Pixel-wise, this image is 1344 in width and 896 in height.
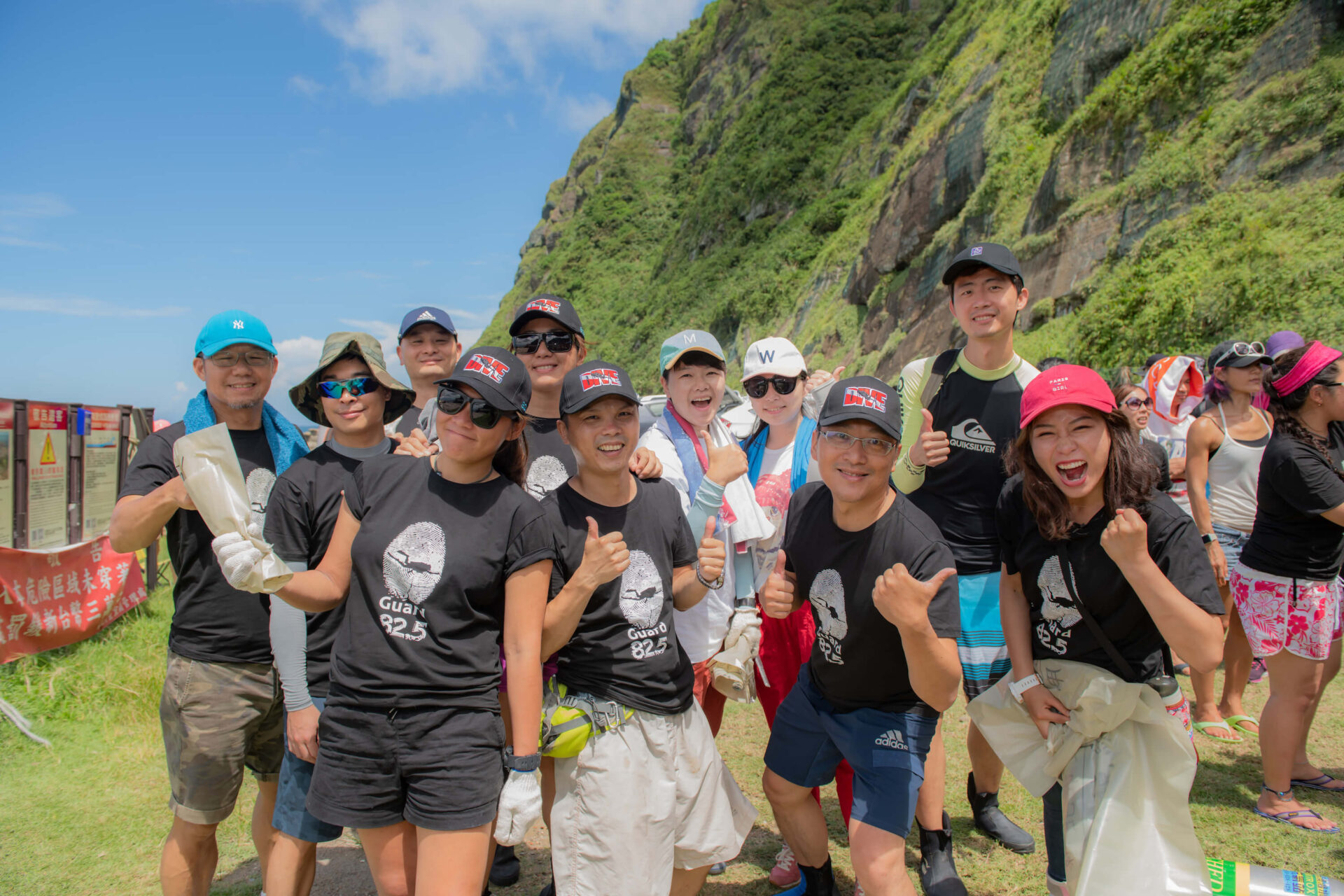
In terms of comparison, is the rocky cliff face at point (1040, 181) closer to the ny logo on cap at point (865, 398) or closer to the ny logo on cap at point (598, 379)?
the ny logo on cap at point (865, 398)

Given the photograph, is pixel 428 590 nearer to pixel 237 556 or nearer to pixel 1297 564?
pixel 237 556

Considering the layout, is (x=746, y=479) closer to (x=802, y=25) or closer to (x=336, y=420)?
(x=336, y=420)

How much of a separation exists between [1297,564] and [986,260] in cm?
243

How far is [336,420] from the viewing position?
3.02m

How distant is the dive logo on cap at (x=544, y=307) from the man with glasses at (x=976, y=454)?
1.71 meters

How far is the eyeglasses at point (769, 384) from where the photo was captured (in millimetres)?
3453

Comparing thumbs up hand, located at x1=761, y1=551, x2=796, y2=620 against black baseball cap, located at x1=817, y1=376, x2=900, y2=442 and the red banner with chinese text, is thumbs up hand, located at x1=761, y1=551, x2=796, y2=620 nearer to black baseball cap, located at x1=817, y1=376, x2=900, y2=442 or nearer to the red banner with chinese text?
black baseball cap, located at x1=817, y1=376, x2=900, y2=442

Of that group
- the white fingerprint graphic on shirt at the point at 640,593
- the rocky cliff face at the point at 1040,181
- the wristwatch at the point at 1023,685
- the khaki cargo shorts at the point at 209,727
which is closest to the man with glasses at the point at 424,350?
the khaki cargo shorts at the point at 209,727

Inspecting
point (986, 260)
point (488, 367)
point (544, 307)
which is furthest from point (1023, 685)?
point (544, 307)

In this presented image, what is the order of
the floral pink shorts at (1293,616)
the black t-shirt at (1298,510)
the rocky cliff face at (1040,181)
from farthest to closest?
1. the rocky cliff face at (1040,181)
2. the floral pink shorts at (1293,616)
3. the black t-shirt at (1298,510)

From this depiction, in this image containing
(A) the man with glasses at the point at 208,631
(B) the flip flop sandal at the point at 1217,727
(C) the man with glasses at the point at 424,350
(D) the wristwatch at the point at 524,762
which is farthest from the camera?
(B) the flip flop sandal at the point at 1217,727

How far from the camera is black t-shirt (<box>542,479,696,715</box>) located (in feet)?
8.53

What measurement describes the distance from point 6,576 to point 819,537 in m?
6.24

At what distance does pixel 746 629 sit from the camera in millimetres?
3027
